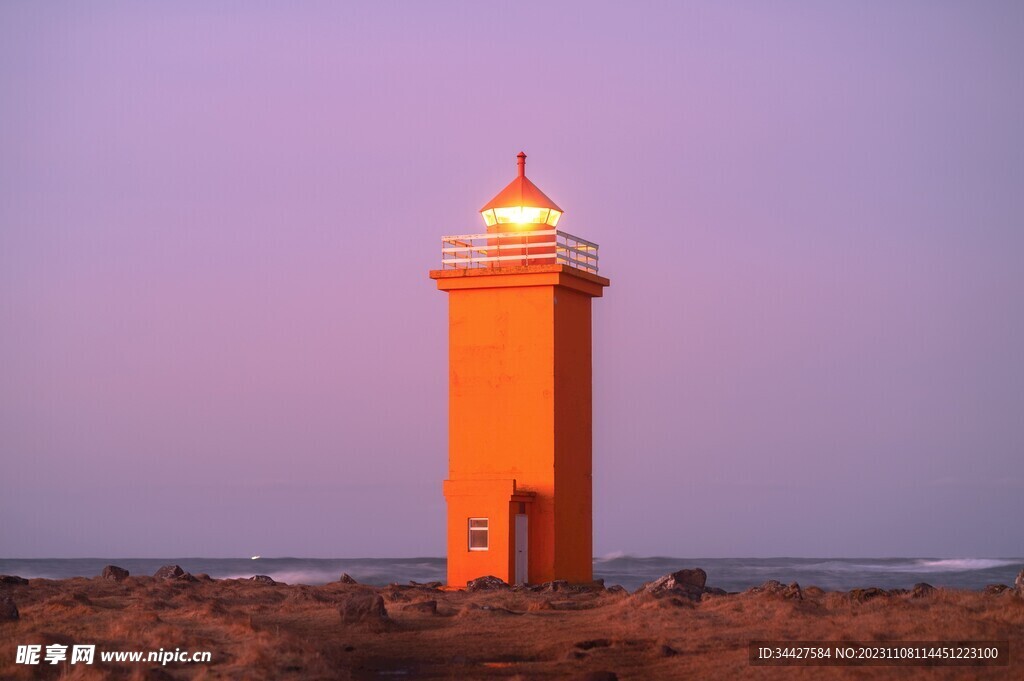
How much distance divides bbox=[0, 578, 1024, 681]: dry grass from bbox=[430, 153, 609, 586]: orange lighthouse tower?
2477 millimetres

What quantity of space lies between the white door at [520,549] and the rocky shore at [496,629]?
1.25m

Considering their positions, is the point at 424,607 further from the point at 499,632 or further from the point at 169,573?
the point at 169,573

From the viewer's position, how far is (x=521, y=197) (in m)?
25.9

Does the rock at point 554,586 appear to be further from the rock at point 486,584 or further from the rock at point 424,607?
the rock at point 424,607

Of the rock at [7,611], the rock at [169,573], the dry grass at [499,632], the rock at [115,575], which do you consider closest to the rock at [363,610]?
the dry grass at [499,632]

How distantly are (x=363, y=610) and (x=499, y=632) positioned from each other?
6.66 ft

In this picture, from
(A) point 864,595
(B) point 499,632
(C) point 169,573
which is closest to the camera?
(B) point 499,632

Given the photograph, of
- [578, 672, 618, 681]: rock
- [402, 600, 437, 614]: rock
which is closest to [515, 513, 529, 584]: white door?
[402, 600, 437, 614]: rock

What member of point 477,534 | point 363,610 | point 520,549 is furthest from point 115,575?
point 363,610

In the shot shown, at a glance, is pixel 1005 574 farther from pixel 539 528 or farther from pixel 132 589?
pixel 132 589

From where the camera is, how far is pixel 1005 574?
5756 centimetres

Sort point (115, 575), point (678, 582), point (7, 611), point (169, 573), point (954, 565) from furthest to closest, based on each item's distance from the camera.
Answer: point (954, 565)
point (169, 573)
point (115, 575)
point (678, 582)
point (7, 611)

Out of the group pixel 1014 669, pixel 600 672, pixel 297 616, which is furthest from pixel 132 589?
pixel 1014 669

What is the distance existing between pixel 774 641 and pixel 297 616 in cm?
746
